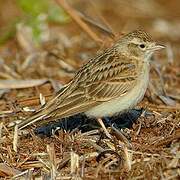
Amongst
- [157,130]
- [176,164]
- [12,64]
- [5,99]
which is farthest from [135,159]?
[12,64]

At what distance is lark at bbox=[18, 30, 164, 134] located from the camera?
7027 mm

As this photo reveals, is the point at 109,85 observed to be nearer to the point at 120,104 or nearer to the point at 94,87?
the point at 94,87

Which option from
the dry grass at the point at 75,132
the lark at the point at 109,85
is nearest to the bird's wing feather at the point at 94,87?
the lark at the point at 109,85

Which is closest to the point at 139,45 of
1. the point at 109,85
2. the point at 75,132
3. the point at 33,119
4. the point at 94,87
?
the point at 109,85

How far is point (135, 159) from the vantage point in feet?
20.2

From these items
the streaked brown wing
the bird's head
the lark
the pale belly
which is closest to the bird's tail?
the lark

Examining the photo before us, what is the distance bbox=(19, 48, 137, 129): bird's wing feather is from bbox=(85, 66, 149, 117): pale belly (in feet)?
0.16

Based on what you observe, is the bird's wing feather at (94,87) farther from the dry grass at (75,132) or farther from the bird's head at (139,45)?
the dry grass at (75,132)

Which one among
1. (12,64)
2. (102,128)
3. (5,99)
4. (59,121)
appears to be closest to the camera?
(102,128)

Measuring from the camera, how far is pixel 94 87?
286 inches

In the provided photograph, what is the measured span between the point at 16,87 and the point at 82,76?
5.90ft

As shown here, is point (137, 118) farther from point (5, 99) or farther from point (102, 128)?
point (5, 99)

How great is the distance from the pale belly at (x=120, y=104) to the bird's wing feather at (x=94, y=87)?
0.05 m

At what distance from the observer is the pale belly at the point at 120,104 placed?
7.03 metres
